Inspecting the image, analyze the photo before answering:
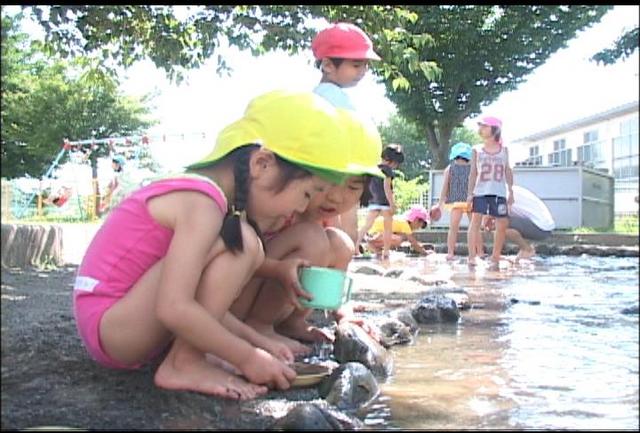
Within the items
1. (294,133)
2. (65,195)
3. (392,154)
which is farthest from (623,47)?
(392,154)

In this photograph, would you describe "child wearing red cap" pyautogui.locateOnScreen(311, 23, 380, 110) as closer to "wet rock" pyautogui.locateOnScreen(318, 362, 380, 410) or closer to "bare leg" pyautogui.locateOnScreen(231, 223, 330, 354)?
"bare leg" pyautogui.locateOnScreen(231, 223, 330, 354)

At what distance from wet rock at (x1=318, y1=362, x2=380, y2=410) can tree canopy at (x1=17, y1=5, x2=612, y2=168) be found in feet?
3.07

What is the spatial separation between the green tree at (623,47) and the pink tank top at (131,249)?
29.5 inches

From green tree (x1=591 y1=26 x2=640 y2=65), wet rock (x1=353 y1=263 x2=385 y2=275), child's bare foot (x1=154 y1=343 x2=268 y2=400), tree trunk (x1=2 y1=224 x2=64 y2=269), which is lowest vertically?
wet rock (x1=353 y1=263 x2=385 y2=275)

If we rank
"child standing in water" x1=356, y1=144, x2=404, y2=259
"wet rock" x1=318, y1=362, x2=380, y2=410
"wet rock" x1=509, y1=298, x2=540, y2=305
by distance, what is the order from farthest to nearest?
"child standing in water" x1=356, y1=144, x2=404, y2=259, "wet rock" x1=509, y1=298, x2=540, y2=305, "wet rock" x1=318, y1=362, x2=380, y2=410

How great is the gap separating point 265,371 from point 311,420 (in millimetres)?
285

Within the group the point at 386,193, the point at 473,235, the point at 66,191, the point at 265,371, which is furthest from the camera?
the point at 386,193

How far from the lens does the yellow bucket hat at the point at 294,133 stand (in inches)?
64.4

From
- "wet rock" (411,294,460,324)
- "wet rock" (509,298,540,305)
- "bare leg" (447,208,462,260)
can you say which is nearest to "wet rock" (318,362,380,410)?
"wet rock" (411,294,460,324)

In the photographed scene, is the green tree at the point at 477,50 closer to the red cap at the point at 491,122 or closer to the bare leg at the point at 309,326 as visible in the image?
the red cap at the point at 491,122

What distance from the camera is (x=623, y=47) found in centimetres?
116

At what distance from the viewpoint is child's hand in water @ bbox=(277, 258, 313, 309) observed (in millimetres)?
1839

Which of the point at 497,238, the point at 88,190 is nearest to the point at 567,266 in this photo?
the point at 497,238

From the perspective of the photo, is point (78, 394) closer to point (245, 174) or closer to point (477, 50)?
point (245, 174)
